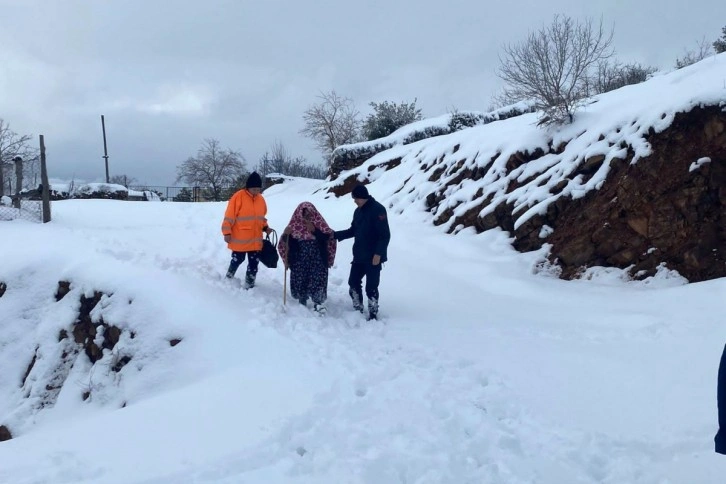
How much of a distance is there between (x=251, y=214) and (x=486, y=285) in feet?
12.7

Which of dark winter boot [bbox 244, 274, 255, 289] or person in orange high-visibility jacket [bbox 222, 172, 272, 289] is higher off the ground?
person in orange high-visibility jacket [bbox 222, 172, 272, 289]

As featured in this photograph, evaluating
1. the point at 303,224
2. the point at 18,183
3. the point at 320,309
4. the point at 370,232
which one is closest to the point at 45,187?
the point at 18,183

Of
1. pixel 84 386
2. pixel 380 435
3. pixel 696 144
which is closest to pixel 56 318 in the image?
pixel 84 386

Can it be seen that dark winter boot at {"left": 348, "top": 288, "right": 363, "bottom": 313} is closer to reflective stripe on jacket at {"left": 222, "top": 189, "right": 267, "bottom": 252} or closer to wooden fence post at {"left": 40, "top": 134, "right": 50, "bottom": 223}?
reflective stripe on jacket at {"left": 222, "top": 189, "right": 267, "bottom": 252}

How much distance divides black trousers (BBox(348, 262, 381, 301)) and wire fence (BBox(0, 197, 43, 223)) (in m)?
9.17

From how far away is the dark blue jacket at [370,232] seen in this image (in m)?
6.86

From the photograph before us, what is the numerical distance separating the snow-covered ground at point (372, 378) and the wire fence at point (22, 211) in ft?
10.7

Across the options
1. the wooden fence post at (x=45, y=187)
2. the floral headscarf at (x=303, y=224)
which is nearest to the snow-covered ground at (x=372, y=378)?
the floral headscarf at (x=303, y=224)

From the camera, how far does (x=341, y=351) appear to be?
5.65 m

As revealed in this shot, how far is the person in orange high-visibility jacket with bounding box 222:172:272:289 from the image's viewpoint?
24.3 feet

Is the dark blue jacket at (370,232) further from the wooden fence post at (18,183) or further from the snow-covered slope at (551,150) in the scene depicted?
the wooden fence post at (18,183)

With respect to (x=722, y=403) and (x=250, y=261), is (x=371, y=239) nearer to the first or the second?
(x=250, y=261)

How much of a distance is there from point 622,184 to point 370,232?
421 cm

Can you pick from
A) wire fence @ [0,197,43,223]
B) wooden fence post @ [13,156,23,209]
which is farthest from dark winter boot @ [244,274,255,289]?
wooden fence post @ [13,156,23,209]
